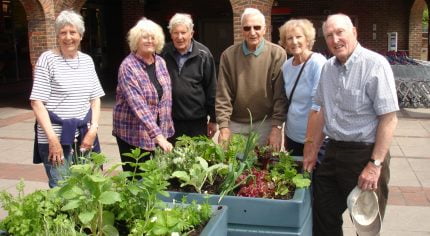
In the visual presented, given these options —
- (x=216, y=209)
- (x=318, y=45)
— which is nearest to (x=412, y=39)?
(x=318, y=45)

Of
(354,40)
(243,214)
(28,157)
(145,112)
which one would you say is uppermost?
(354,40)

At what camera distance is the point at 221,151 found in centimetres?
292

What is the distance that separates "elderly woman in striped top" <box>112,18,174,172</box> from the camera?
3.67 m

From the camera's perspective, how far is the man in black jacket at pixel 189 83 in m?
4.09

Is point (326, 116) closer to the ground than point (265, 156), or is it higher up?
higher up

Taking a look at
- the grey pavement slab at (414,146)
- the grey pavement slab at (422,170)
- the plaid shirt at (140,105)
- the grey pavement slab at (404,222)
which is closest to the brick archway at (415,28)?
the grey pavement slab at (414,146)

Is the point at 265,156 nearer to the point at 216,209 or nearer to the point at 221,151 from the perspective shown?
the point at 221,151

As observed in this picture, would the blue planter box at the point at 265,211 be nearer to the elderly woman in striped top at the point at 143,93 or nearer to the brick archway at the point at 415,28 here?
the elderly woman in striped top at the point at 143,93

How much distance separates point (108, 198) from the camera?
205cm

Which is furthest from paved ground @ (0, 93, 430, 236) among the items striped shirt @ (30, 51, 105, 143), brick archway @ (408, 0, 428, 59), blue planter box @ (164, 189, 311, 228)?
brick archway @ (408, 0, 428, 59)

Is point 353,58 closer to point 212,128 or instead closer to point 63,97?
point 212,128

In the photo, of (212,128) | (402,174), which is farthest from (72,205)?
(402,174)

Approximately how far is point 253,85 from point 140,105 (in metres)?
0.85

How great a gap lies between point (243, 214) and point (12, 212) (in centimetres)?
100
